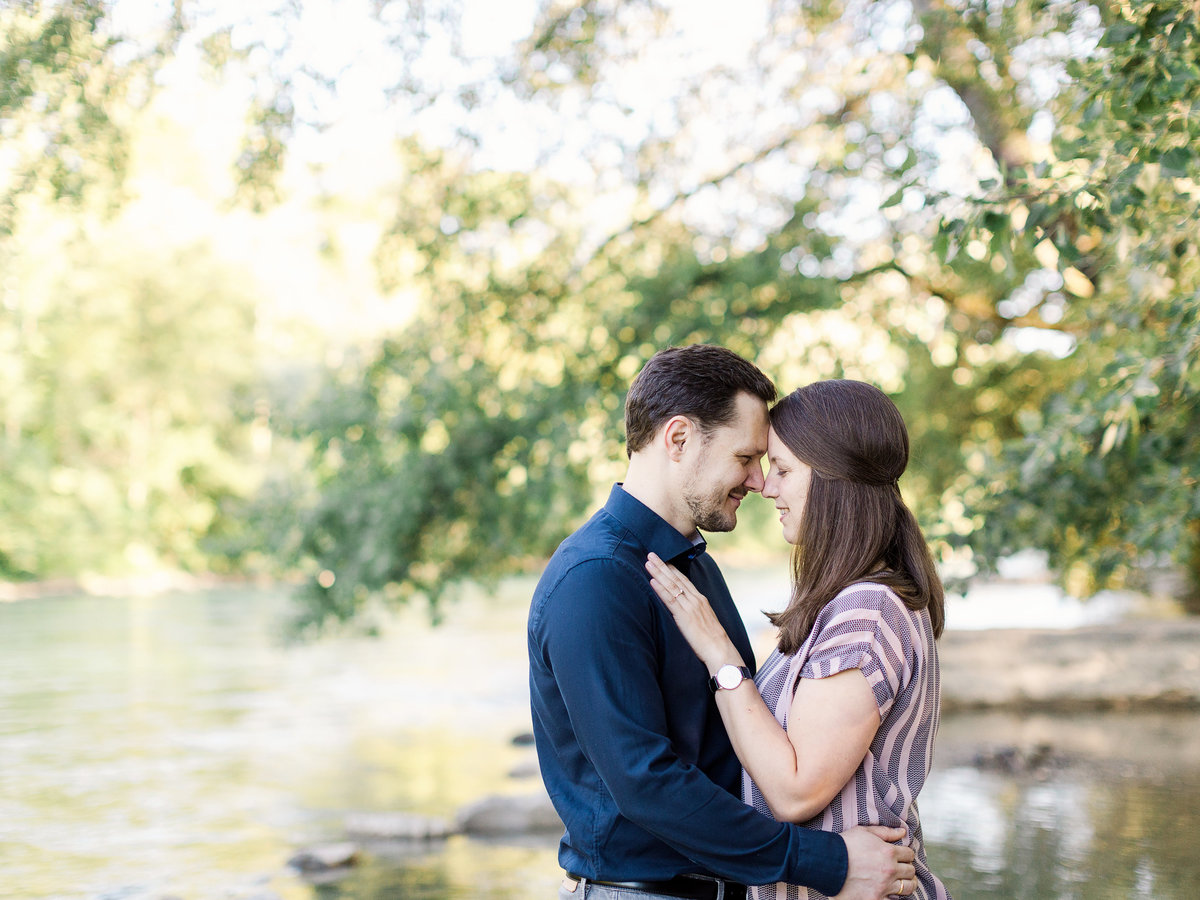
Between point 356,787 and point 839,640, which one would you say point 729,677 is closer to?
point 839,640

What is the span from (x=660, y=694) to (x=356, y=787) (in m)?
7.87

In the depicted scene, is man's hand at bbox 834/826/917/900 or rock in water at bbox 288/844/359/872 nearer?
man's hand at bbox 834/826/917/900

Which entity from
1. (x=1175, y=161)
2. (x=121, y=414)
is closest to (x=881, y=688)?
(x=1175, y=161)

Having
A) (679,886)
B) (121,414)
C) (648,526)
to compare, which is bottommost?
(121,414)

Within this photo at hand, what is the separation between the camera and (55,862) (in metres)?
7.58

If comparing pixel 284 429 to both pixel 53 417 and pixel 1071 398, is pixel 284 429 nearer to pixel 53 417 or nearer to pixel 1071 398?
pixel 1071 398

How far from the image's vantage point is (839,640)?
2229mm

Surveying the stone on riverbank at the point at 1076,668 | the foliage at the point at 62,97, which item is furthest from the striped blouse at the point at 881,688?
the stone on riverbank at the point at 1076,668

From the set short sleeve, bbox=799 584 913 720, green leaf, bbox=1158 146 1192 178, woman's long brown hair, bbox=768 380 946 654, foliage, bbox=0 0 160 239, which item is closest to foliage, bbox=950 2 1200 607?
green leaf, bbox=1158 146 1192 178

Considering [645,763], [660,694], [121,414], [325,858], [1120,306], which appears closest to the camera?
[645,763]

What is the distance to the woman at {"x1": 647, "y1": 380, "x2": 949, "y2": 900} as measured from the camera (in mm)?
2203

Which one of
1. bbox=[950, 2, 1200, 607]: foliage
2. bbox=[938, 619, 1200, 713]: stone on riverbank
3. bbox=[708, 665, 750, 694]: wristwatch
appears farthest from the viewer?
bbox=[938, 619, 1200, 713]: stone on riverbank

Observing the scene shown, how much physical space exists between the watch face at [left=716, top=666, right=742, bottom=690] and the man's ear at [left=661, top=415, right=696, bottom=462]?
46 centimetres

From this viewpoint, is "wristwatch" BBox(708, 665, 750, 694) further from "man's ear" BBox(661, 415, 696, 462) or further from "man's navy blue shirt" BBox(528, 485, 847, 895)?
"man's ear" BBox(661, 415, 696, 462)
